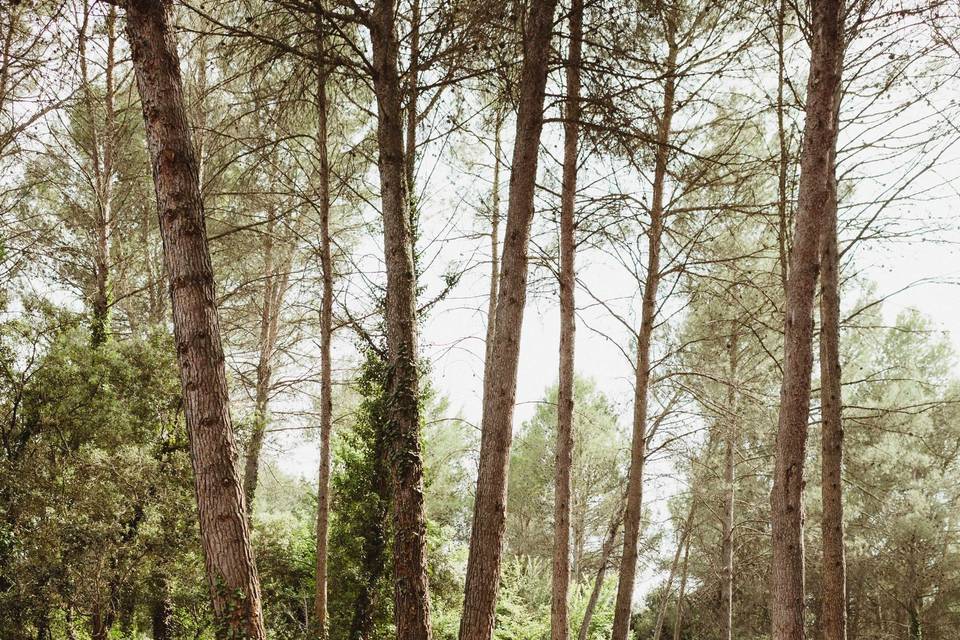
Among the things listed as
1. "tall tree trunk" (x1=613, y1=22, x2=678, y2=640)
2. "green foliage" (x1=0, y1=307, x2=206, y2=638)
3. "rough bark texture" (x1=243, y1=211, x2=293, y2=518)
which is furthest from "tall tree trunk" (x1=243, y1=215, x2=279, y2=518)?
"tall tree trunk" (x1=613, y1=22, x2=678, y2=640)

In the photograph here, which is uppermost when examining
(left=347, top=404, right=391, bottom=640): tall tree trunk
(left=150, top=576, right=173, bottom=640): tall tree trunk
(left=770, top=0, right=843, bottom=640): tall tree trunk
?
(left=770, top=0, right=843, bottom=640): tall tree trunk

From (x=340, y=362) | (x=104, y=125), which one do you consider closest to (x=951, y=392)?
(x=340, y=362)

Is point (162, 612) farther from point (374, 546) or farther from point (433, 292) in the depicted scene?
point (433, 292)

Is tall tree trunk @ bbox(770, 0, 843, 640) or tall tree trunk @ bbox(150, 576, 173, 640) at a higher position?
tall tree trunk @ bbox(770, 0, 843, 640)

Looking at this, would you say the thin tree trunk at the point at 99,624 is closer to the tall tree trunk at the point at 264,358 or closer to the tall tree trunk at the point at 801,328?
the tall tree trunk at the point at 264,358

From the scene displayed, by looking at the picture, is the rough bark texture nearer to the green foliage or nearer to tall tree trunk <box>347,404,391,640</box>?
the green foliage

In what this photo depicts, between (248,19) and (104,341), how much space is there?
562 centimetres

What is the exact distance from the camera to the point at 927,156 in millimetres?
5445

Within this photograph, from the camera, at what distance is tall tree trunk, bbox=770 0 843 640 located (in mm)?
3900

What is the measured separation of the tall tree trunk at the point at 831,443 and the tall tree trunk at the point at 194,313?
4.56m

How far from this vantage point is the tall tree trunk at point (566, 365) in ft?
18.5

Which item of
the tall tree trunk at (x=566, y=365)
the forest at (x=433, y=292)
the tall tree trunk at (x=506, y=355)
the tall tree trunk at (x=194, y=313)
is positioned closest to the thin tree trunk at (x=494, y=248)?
the forest at (x=433, y=292)

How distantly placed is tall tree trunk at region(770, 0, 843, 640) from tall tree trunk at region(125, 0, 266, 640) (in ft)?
11.0

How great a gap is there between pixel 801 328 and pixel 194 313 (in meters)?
3.91
